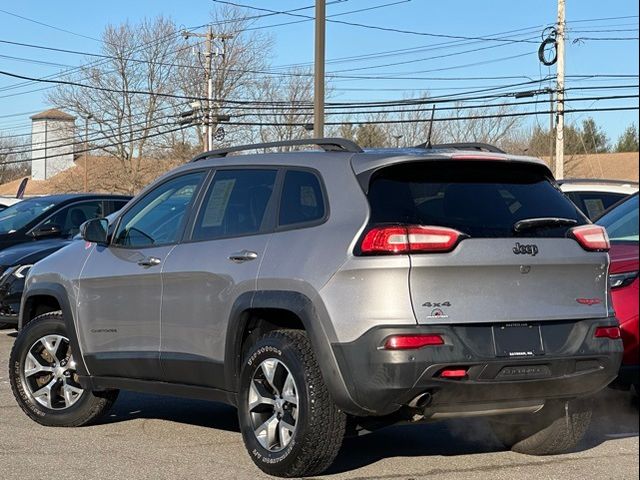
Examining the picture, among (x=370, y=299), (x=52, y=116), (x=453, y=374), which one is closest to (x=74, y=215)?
(x=370, y=299)

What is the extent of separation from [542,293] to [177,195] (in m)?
2.67

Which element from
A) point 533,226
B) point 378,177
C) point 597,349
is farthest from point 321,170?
point 597,349

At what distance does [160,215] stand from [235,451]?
1.68 metres

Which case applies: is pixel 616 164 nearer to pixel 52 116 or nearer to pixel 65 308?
pixel 65 308

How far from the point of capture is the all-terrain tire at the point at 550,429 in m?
6.11

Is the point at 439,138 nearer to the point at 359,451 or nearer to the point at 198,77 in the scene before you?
the point at 198,77

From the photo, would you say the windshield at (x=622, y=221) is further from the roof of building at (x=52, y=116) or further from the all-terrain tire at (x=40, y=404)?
the roof of building at (x=52, y=116)

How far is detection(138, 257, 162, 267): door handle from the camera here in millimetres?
6711

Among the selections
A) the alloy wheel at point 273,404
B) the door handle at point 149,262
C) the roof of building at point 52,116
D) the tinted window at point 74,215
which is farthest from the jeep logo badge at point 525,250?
the roof of building at point 52,116

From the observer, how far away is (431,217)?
5.43 m

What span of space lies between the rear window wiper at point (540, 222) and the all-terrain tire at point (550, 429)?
1.06m

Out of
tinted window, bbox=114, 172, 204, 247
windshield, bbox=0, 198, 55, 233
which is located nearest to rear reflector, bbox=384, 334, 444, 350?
tinted window, bbox=114, 172, 204, 247

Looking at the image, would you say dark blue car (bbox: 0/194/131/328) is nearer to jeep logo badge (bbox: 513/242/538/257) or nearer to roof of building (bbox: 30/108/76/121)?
jeep logo badge (bbox: 513/242/538/257)

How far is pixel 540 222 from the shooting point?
5.66 m
